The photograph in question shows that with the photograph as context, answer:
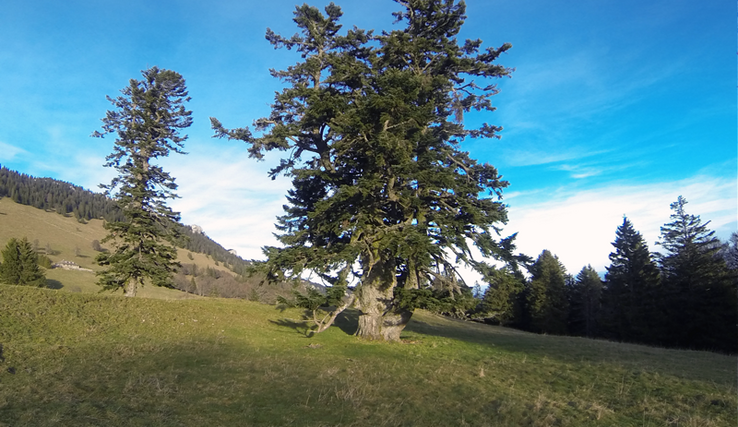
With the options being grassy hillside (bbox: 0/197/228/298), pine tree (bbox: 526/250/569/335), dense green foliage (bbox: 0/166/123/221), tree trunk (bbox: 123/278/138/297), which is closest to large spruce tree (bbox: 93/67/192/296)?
tree trunk (bbox: 123/278/138/297)

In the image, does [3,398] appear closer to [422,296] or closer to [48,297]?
[48,297]

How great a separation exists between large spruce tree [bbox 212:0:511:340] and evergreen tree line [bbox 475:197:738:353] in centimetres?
1025

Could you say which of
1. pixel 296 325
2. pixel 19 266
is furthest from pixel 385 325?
pixel 19 266

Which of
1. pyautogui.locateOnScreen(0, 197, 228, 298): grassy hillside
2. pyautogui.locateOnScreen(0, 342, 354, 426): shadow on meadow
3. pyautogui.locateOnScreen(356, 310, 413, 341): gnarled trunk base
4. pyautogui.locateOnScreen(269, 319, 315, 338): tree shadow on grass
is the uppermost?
pyautogui.locateOnScreen(0, 197, 228, 298): grassy hillside

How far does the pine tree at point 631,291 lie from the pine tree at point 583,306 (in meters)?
5.98

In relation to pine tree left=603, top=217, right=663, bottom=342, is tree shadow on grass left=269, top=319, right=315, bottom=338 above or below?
below

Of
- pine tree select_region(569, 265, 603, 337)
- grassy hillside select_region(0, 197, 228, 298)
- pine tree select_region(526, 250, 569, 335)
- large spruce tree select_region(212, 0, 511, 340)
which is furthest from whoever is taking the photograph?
grassy hillside select_region(0, 197, 228, 298)

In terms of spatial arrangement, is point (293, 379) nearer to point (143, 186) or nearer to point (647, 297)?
point (143, 186)

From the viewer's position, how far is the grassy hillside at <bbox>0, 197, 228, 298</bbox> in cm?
5762

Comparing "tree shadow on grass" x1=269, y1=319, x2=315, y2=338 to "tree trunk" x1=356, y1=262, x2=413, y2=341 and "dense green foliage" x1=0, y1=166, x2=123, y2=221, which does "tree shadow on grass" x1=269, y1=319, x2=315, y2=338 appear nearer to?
"tree trunk" x1=356, y1=262, x2=413, y2=341

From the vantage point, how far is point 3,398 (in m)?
6.83

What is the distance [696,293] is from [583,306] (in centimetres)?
2051

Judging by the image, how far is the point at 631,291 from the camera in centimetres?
4141

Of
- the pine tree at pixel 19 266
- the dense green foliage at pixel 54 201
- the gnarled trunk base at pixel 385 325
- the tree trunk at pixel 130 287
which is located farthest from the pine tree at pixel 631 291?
the dense green foliage at pixel 54 201
